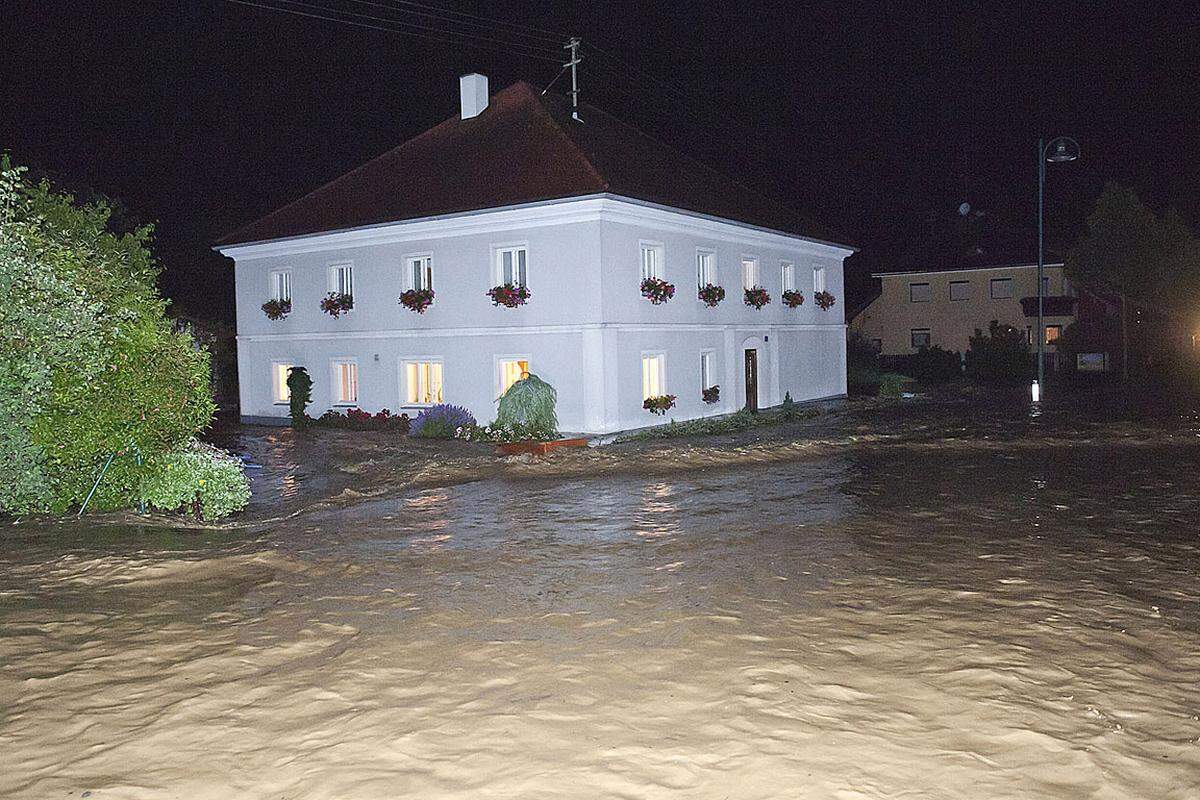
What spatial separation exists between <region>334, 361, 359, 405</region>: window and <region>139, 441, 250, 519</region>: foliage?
1406 cm

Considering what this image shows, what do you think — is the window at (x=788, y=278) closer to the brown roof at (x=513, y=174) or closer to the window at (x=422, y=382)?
the brown roof at (x=513, y=174)

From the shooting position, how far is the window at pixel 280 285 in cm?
2944

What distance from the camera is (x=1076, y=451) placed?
66.4 ft

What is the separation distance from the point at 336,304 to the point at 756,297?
11811 millimetres

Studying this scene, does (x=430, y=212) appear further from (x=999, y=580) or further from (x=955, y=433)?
(x=999, y=580)

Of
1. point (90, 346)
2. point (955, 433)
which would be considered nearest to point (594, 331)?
point (955, 433)

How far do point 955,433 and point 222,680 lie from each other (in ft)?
66.7

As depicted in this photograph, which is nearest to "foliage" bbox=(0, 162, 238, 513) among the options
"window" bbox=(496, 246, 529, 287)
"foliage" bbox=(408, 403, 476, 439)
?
"foliage" bbox=(408, 403, 476, 439)

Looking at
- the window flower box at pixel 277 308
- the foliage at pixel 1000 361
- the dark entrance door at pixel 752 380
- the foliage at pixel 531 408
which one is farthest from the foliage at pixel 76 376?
the foliage at pixel 1000 361

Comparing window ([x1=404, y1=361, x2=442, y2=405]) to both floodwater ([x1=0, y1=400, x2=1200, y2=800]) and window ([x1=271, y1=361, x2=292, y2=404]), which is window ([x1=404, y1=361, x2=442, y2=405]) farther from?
floodwater ([x1=0, y1=400, x2=1200, y2=800])

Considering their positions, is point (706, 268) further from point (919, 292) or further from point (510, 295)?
point (919, 292)

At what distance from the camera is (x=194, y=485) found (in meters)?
13.5

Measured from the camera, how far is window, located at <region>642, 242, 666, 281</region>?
25.3 metres

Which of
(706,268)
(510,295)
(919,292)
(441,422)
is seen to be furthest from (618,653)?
(919,292)
